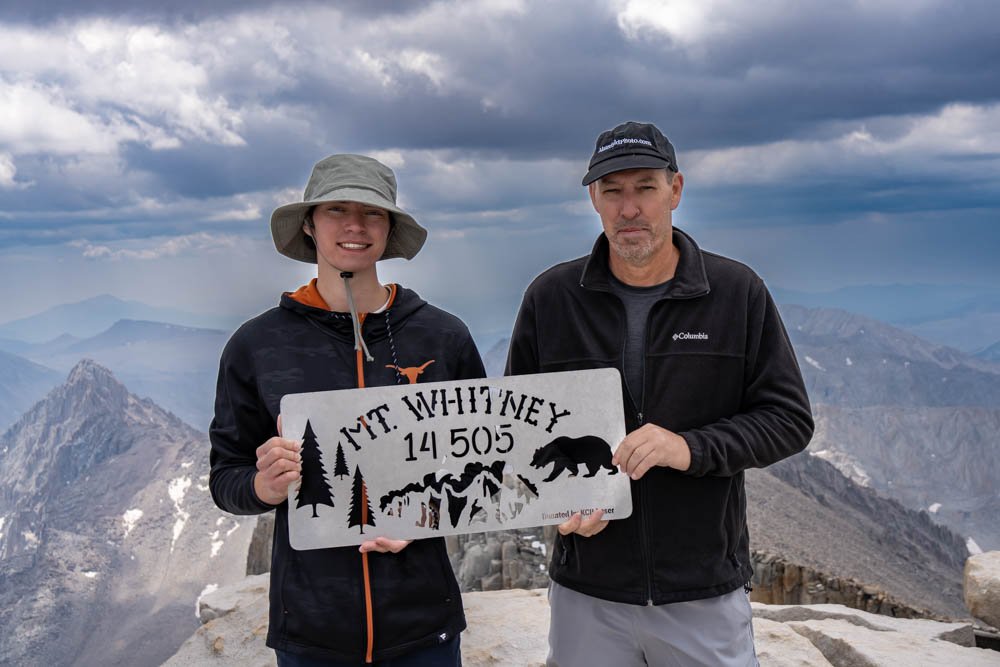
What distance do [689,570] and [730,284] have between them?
1.84m

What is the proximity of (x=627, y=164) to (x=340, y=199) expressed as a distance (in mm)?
1784

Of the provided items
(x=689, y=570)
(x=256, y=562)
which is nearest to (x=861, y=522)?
(x=256, y=562)

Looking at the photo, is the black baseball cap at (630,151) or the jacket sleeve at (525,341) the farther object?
the jacket sleeve at (525,341)

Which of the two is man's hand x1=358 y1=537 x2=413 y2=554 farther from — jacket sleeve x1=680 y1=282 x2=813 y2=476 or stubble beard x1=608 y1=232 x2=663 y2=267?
stubble beard x1=608 y1=232 x2=663 y2=267

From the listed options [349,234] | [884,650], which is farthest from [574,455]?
[884,650]

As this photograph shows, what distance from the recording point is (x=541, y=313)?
5711mm

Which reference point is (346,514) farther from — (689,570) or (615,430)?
(689,570)

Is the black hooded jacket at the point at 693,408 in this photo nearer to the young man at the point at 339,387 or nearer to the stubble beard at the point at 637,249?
the stubble beard at the point at 637,249

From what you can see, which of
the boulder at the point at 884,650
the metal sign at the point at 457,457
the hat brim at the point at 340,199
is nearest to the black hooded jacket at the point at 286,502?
the metal sign at the point at 457,457

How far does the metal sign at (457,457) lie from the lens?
17.0 ft

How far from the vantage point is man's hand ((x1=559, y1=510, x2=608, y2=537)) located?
17.4 ft

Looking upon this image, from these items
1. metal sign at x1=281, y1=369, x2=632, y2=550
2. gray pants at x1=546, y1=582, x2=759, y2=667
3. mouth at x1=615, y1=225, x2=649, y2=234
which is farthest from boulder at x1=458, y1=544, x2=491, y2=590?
mouth at x1=615, y1=225, x2=649, y2=234

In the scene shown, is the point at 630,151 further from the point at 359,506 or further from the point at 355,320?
the point at 359,506

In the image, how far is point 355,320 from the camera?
509 cm
